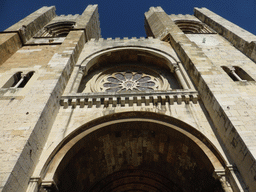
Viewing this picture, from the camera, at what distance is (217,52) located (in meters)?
9.16

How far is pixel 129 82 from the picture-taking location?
911cm

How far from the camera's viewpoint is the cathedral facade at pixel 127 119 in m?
4.35

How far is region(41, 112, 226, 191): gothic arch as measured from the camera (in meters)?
5.05

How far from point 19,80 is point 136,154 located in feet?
17.6

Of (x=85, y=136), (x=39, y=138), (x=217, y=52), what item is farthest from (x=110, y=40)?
(x=39, y=138)

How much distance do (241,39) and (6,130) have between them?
34.2 ft

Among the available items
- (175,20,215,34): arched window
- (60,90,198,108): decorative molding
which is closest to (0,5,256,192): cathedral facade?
(60,90,198,108): decorative molding

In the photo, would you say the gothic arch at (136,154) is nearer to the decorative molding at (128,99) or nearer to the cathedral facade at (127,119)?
the cathedral facade at (127,119)

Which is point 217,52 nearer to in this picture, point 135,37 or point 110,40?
point 135,37

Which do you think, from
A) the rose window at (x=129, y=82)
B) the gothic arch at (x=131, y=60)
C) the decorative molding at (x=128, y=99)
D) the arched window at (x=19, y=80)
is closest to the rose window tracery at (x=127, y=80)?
the rose window at (x=129, y=82)

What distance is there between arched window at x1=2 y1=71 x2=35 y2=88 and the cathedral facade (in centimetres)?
4

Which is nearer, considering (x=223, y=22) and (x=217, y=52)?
(x=217, y=52)

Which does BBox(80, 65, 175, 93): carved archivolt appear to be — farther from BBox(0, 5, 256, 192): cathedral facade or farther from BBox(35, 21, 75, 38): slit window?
BBox(35, 21, 75, 38): slit window

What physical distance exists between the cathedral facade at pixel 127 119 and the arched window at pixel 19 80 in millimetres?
40
